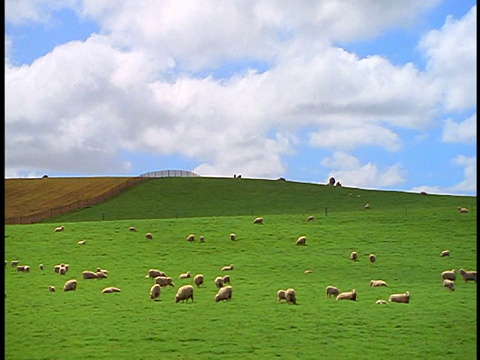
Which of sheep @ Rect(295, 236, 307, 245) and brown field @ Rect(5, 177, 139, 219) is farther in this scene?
brown field @ Rect(5, 177, 139, 219)

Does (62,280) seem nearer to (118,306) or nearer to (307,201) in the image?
(118,306)

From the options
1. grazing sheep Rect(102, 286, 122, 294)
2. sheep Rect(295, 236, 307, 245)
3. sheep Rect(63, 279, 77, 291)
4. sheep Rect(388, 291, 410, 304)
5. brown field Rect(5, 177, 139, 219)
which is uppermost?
brown field Rect(5, 177, 139, 219)

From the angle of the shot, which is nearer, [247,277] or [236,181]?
[247,277]

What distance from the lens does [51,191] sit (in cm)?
8325

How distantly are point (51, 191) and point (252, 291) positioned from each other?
58.4 meters

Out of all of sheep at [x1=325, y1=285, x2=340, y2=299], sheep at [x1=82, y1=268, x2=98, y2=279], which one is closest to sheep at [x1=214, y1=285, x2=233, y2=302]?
sheep at [x1=325, y1=285, x2=340, y2=299]

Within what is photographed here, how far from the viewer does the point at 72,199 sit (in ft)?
256

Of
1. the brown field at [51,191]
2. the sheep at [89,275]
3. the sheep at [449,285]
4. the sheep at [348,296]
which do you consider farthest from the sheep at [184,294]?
the brown field at [51,191]

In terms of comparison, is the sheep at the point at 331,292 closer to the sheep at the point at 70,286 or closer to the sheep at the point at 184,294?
the sheep at the point at 184,294

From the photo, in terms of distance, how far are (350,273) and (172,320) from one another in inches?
551

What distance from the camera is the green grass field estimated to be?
20.1m

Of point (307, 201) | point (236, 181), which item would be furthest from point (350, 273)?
point (236, 181)

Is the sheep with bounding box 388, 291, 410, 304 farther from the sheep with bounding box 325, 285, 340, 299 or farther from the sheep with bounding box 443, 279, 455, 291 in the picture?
the sheep with bounding box 443, 279, 455, 291

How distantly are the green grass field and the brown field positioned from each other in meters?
24.6
